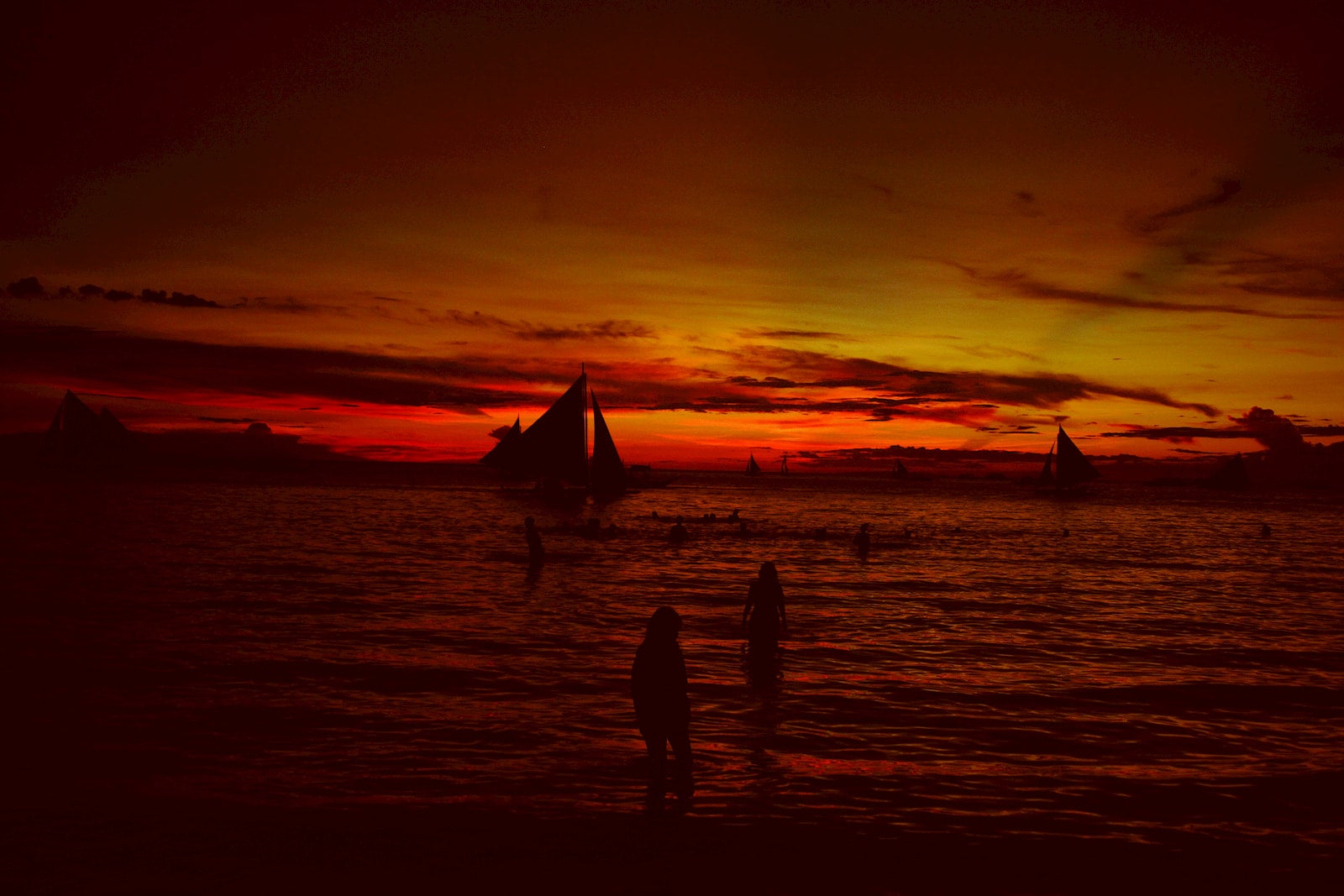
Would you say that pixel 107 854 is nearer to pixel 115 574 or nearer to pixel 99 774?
pixel 99 774

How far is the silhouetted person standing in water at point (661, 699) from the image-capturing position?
9617 millimetres

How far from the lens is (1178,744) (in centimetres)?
1330

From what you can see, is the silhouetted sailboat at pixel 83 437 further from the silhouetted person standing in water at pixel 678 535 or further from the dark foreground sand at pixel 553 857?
the dark foreground sand at pixel 553 857

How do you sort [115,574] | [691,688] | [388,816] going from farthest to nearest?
[115,574] → [691,688] → [388,816]

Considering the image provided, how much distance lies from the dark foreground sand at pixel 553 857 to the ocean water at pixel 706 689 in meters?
0.44

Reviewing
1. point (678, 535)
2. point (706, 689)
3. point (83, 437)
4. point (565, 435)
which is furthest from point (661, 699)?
point (83, 437)

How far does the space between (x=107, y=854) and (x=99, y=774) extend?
2609mm

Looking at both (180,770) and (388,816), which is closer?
(388,816)

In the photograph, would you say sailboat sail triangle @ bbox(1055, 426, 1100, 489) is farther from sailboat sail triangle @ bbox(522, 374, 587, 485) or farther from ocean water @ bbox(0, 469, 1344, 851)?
ocean water @ bbox(0, 469, 1344, 851)

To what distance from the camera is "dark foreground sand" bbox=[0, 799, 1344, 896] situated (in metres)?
8.16

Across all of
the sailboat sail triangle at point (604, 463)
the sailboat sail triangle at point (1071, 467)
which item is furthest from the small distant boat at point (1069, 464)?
the sailboat sail triangle at point (604, 463)

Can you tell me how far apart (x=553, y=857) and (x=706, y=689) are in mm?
7183

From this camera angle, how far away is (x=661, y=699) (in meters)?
9.66

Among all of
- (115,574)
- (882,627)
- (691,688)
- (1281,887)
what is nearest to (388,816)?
(691,688)
